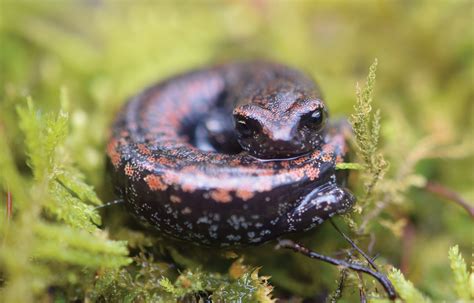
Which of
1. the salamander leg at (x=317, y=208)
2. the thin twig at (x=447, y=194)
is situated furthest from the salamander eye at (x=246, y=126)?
the thin twig at (x=447, y=194)

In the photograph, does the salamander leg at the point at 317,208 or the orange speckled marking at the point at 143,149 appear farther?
the orange speckled marking at the point at 143,149

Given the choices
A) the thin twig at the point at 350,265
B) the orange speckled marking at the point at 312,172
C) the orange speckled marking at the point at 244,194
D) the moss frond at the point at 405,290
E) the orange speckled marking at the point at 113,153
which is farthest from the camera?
the orange speckled marking at the point at 113,153

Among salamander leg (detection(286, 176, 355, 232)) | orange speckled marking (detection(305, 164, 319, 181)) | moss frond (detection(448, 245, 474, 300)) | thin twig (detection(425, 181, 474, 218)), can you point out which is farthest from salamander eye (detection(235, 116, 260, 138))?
thin twig (detection(425, 181, 474, 218))

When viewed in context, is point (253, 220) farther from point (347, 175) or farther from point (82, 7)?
point (82, 7)

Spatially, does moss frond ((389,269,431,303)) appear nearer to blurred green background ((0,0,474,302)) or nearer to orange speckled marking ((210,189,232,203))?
blurred green background ((0,0,474,302))

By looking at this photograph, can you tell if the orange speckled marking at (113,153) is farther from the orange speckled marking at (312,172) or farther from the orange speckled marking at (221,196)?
the orange speckled marking at (312,172)

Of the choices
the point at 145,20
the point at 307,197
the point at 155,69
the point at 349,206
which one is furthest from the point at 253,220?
the point at 145,20
